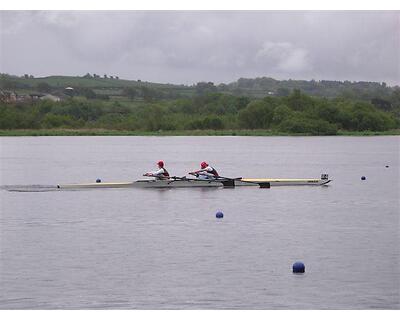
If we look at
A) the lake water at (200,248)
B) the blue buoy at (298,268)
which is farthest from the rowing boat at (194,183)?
the blue buoy at (298,268)

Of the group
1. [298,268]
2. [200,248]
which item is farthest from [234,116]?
[298,268]

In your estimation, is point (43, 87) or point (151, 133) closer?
point (151, 133)

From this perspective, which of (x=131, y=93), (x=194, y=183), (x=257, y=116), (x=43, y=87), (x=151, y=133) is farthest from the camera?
(x=131, y=93)

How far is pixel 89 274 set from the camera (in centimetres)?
2072

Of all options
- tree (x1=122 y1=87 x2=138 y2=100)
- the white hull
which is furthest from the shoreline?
the white hull

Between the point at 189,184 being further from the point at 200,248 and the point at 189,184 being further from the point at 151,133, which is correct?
the point at 151,133

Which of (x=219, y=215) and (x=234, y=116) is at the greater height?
(x=234, y=116)

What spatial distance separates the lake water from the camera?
18453mm

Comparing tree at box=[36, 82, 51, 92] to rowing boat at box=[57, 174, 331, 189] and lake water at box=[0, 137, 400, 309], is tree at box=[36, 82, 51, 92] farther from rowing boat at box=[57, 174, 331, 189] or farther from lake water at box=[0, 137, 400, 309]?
rowing boat at box=[57, 174, 331, 189]

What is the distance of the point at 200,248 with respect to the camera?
79.8 ft

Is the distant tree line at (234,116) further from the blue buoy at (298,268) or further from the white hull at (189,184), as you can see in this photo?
the blue buoy at (298,268)

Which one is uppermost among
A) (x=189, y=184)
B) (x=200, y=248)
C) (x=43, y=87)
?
(x=43, y=87)

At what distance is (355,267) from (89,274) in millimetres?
6221

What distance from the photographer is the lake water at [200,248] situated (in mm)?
18453
